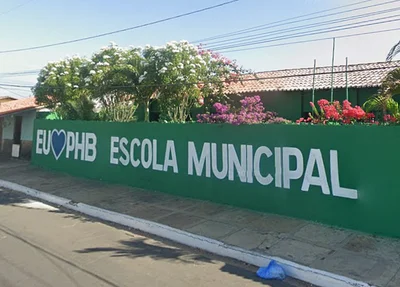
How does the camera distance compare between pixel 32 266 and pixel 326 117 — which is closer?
pixel 32 266

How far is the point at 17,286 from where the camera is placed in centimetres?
383

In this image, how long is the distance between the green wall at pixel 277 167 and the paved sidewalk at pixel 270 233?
298 mm

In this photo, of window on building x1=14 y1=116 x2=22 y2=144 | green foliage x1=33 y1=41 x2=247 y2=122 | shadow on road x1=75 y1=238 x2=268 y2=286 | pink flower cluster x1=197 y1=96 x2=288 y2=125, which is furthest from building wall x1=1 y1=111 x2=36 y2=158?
shadow on road x1=75 y1=238 x2=268 y2=286

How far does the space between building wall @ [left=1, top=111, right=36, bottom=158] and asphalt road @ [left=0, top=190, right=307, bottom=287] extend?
1258 centimetres

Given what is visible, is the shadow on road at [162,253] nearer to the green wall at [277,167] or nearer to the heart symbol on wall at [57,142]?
the green wall at [277,167]

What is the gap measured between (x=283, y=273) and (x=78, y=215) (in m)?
5.03

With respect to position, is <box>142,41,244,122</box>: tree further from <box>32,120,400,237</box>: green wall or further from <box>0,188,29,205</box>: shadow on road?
<box>0,188,29,205</box>: shadow on road

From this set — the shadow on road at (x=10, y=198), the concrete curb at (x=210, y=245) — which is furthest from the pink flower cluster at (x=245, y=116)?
the shadow on road at (x=10, y=198)

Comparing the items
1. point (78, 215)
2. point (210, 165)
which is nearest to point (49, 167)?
point (78, 215)

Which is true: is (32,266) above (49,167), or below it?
below

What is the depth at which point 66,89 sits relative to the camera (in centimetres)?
1454

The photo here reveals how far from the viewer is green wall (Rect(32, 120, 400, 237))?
18.9 feet

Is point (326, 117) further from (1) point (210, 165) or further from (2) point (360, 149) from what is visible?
(1) point (210, 165)

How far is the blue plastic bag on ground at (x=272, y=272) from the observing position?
4.29 meters
